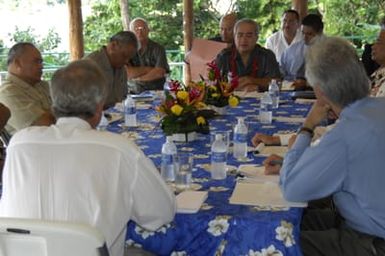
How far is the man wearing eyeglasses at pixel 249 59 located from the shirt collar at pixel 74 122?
298cm

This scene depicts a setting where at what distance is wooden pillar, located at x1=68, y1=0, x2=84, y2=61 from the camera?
19.6 ft

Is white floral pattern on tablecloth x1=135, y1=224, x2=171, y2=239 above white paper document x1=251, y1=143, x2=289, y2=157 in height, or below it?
below

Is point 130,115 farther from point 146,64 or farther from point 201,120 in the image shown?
point 146,64

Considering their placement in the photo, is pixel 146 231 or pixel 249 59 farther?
pixel 249 59

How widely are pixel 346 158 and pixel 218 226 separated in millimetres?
441

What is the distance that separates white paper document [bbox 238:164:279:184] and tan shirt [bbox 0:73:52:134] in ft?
4.39

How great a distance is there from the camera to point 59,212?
1488 mm

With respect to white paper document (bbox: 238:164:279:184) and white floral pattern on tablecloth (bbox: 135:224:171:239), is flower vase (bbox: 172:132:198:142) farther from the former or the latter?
white floral pattern on tablecloth (bbox: 135:224:171:239)

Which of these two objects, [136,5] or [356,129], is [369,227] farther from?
[136,5]

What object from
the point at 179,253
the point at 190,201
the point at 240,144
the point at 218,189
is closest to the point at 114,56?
the point at 240,144

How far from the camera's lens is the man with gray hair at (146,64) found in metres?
5.09

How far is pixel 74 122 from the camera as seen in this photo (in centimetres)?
159

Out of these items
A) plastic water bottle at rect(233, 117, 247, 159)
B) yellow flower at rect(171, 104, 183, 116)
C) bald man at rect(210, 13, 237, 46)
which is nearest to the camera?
plastic water bottle at rect(233, 117, 247, 159)

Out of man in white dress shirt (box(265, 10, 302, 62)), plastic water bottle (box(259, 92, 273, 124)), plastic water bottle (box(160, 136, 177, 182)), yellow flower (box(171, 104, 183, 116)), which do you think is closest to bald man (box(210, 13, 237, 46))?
man in white dress shirt (box(265, 10, 302, 62))
